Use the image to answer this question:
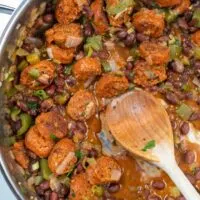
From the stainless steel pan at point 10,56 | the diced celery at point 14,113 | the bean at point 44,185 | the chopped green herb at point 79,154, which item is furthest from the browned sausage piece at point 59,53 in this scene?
the bean at point 44,185

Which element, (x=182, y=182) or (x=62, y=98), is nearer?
(x=182, y=182)

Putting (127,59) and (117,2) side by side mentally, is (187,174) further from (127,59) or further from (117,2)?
(117,2)

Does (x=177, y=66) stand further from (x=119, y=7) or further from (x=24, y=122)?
(x=24, y=122)

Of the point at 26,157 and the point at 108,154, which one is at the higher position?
the point at 26,157

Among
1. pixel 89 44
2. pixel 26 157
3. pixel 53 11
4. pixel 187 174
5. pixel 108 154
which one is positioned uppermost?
pixel 53 11

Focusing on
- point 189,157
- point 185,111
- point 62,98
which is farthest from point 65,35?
point 189,157

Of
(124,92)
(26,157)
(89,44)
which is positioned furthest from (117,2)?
(26,157)
